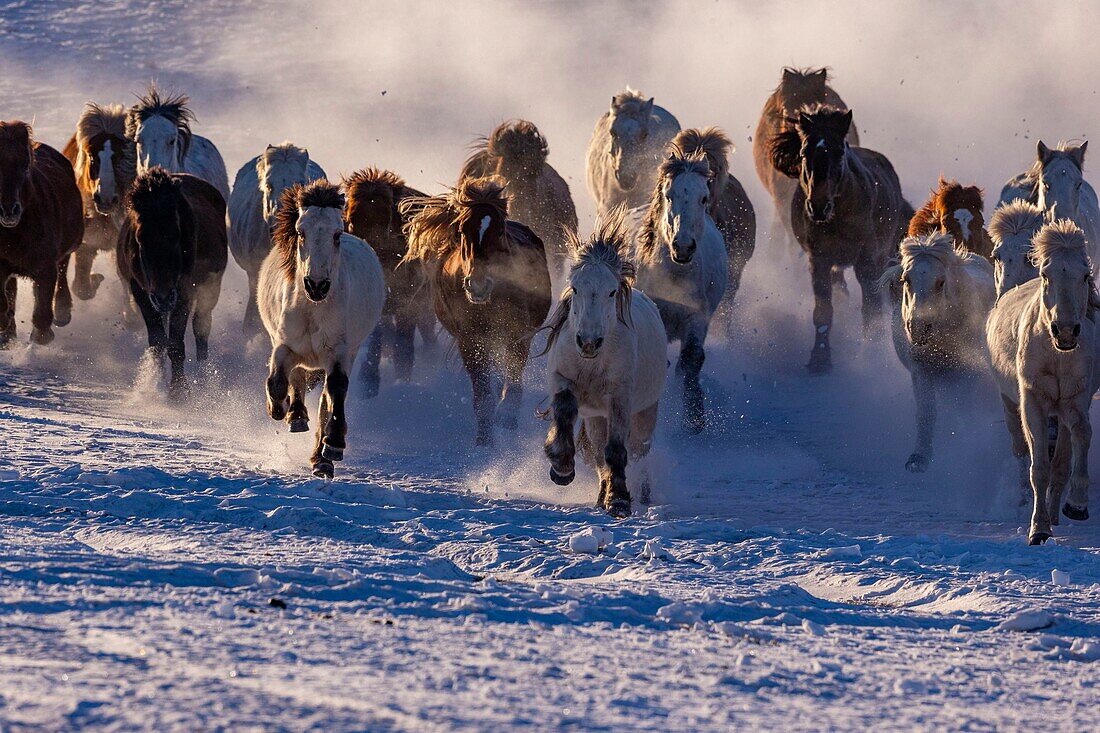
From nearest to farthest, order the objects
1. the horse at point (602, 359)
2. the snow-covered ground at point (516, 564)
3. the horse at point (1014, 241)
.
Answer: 1. the snow-covered ground at point (516, 564)
2. the horse at point (602, 359)
3. the horse at point (1014, 241)

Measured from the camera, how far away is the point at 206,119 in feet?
117

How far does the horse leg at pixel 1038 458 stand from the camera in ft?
27.3

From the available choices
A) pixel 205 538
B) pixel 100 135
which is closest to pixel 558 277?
pixel 100 135

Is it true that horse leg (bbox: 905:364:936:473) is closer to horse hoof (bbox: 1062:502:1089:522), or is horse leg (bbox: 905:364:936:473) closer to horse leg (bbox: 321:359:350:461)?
horse hoof (bbox: 1062:502:1089:522)

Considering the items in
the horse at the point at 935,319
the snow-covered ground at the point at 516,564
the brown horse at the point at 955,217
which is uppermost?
the brown horse at the point at 955,217

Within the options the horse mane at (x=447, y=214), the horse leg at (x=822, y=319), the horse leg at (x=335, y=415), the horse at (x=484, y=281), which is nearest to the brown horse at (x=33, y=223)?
the horse at (x=484, y=281)

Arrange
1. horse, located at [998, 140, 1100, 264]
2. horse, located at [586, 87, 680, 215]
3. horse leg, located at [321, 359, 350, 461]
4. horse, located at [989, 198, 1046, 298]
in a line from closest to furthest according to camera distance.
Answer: horse leg, located at [321, 359, 350, 461], horse, located at [989, 198, 1046, 298], horse, located at [998, 140, 1100, 264], horse, located at [586, 87, 680, 215]

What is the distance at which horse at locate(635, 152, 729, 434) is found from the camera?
10883 mm

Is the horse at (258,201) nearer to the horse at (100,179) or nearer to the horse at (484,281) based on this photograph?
the horse at (100,179)

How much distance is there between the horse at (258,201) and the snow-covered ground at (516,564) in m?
0.79

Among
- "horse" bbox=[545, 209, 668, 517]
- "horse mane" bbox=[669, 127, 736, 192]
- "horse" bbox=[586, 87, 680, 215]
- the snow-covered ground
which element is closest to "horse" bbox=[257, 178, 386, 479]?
the snow-covered ground

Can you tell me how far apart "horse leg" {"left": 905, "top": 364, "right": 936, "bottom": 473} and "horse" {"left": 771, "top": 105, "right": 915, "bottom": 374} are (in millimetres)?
2593

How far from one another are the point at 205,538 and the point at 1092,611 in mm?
3683

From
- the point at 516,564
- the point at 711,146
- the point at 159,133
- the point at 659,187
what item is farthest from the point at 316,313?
the point at 159,133
